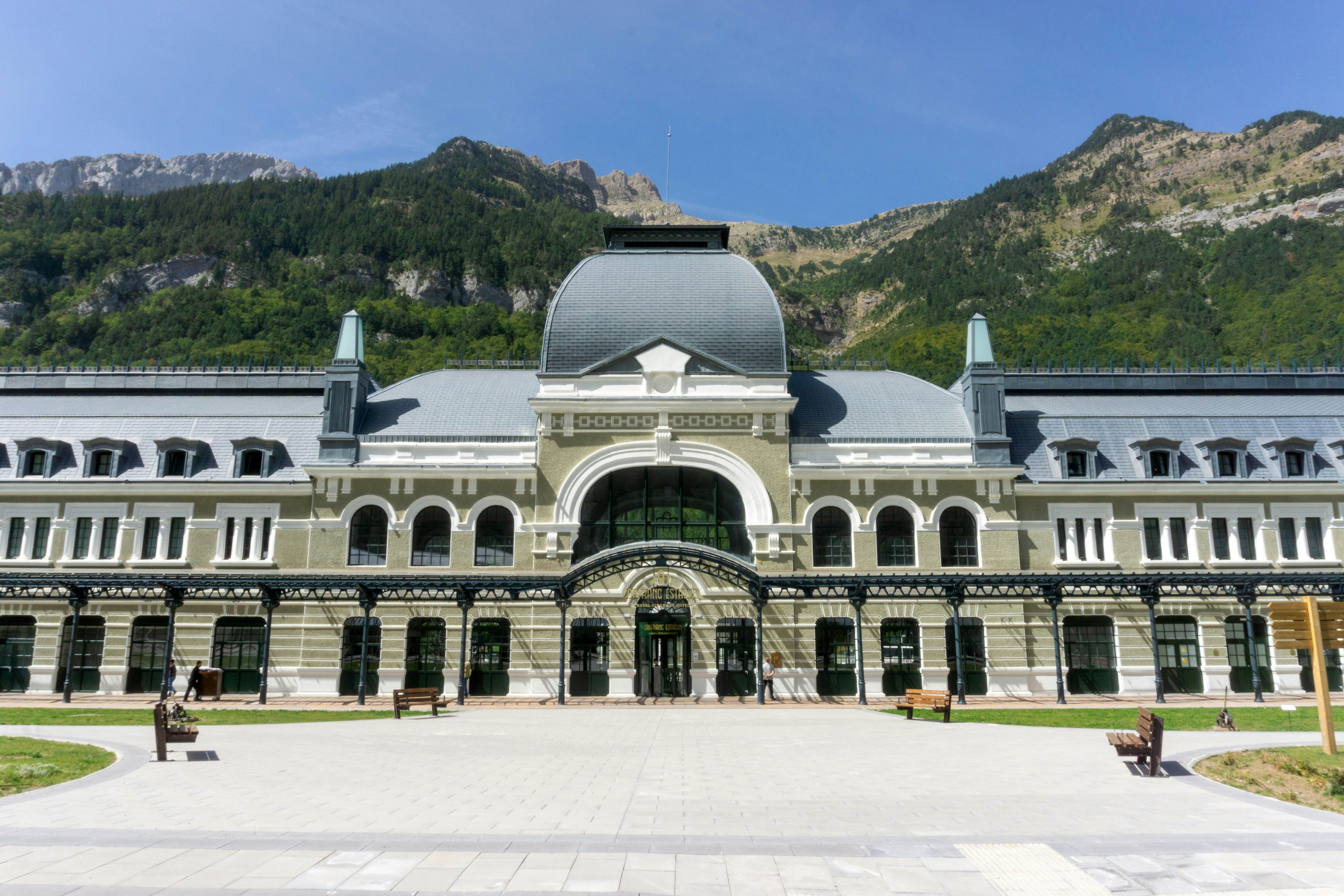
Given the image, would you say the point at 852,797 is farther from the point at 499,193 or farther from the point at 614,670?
the point at 499,193

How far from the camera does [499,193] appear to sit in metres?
144

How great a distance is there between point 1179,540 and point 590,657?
26.0 metres

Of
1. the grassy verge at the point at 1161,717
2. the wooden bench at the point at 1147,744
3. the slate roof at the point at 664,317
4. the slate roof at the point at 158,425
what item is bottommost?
the grassy verge at the point at 1161,717

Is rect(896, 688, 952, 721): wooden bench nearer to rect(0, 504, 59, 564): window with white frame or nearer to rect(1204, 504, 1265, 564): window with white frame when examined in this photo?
rect(1204, 504, 1265, 564): window with white frame

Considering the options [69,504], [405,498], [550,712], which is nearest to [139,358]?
[69,504]

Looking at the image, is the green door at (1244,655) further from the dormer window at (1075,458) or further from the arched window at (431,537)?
the arched window at (431,537)

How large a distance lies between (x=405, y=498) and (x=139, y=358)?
177 ft

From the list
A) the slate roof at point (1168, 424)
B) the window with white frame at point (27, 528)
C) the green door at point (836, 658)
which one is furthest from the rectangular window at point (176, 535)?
the slate roof at point (1168, 424)

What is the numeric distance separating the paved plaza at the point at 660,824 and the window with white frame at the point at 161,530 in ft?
64.2

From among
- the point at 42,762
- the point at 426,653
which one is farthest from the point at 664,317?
the point at 42,762

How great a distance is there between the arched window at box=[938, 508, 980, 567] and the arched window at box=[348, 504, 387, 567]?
2362cm

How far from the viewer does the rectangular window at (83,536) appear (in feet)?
128

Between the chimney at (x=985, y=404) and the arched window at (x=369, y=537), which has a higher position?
the chimney at (x=985, y=404)

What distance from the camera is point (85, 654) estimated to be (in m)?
37.8
